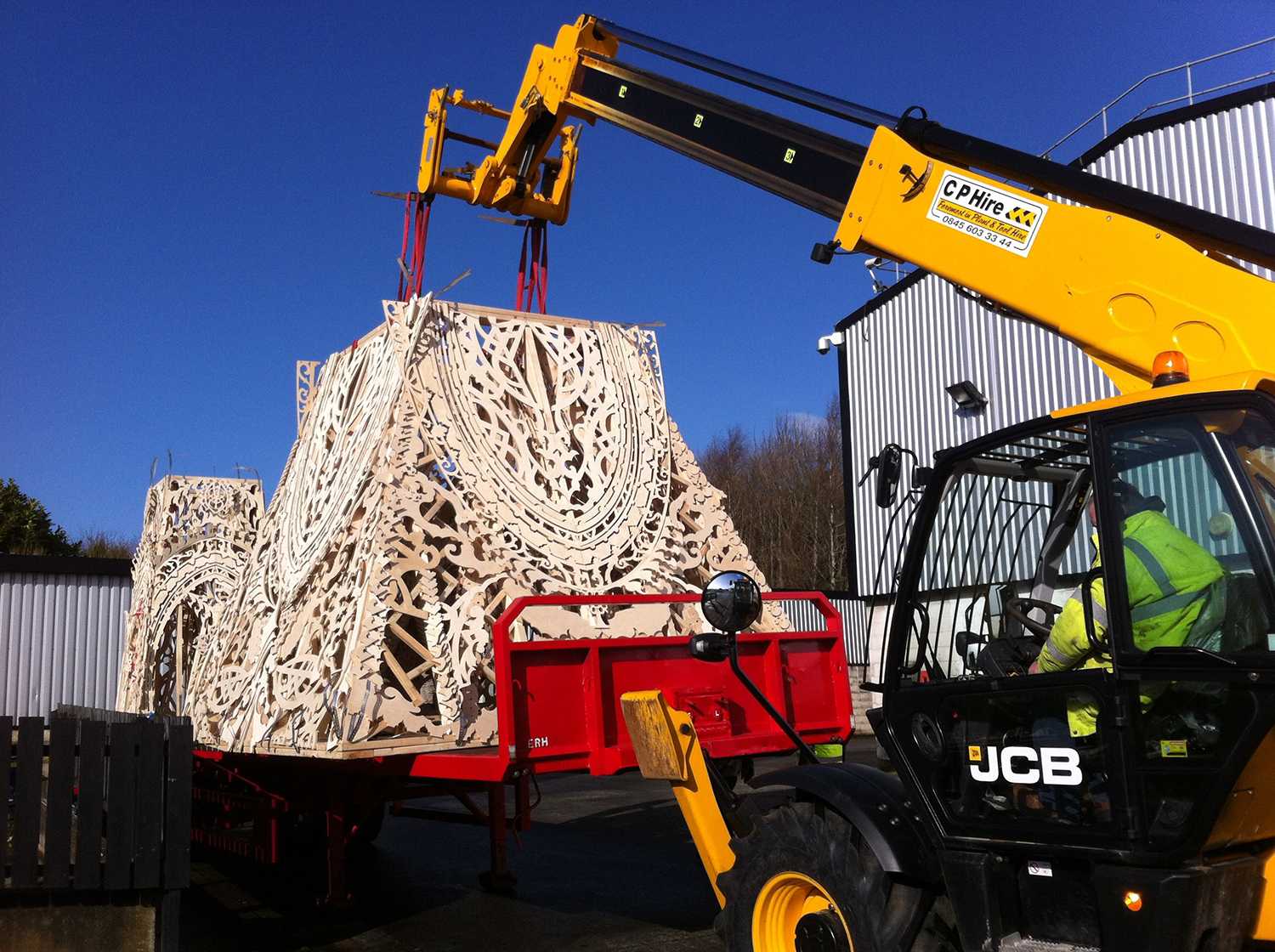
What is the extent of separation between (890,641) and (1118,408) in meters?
1.15

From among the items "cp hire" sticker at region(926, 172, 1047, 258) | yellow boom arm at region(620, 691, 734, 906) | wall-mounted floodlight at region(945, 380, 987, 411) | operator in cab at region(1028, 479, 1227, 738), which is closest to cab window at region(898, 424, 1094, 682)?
operator in cab at region(1028, 479, 1227, 738)

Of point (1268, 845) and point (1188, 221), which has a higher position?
point (1188, 221)

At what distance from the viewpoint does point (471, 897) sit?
306 inches

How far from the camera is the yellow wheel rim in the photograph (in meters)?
4.00

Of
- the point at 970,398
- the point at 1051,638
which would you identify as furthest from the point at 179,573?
the point at 1051,638

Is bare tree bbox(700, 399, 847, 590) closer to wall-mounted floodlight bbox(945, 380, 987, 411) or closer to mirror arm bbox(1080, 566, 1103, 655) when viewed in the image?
wall-mounted floodlight bbox(945, 380, 987, 411)

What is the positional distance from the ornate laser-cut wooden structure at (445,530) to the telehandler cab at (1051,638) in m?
1.92

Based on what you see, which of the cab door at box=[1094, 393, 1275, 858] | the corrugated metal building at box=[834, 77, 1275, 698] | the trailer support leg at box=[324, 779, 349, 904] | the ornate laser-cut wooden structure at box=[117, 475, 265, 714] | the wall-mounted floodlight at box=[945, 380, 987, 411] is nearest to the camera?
the cab door at box=[1094, 393, 1275, 858]

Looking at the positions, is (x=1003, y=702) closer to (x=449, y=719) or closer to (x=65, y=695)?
(x=449, y=719)

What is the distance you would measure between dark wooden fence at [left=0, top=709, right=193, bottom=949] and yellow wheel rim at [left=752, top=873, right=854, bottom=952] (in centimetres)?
322

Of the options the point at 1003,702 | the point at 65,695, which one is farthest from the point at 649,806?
the point at 65,695

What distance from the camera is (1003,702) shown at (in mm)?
3422

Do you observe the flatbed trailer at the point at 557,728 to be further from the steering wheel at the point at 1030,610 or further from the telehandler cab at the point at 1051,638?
the steering wheel at the point at 1030,610

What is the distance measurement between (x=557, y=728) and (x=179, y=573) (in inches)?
289
